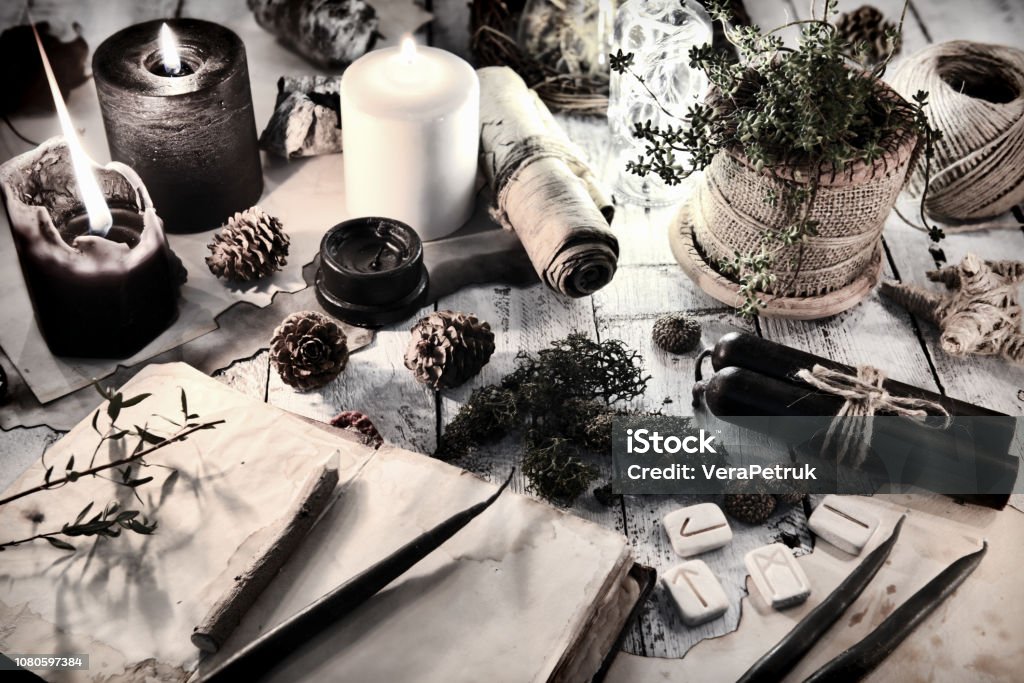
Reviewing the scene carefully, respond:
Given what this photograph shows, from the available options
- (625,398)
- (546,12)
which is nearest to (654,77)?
(546,12)

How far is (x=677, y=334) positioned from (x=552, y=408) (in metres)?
0.22

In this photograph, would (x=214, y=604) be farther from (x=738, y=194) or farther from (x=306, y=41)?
(x=306, y=41)

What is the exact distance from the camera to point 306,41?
1814 millimetres

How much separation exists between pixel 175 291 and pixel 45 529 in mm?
450

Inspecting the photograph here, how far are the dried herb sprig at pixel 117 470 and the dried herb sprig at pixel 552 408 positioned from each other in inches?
12.3

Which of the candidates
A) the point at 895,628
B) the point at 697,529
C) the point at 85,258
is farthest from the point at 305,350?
the point at 895,628

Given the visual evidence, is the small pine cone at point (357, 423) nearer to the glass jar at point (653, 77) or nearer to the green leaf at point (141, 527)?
the green leaf at point (141, 527)

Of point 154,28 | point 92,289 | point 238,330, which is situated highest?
point 154,28

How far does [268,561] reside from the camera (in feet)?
3.41

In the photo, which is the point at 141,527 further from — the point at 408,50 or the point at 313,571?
the point at 408,50

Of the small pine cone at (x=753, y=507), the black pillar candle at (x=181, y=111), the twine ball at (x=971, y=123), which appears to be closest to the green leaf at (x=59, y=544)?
the black pillar candle at (x=181, y=111)

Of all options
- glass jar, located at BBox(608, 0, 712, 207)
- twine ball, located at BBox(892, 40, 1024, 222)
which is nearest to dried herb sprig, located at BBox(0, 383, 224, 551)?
glass jar, located at BBox(608, 0, 712, 207)

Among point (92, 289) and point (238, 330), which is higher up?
point (92, 289)

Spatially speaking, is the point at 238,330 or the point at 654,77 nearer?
the point at 238,330
